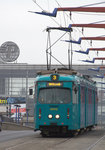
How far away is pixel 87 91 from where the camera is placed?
30016 millimetres

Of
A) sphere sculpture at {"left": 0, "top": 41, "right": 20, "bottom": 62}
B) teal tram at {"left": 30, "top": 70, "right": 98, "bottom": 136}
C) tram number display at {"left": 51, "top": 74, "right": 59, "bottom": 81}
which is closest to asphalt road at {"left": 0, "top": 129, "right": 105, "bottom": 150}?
teal tram at {"left": 30, "top": 70, "right": 98, "bottom": 136}

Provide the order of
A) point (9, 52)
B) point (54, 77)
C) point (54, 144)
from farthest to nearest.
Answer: point (9, 52) → point (54, 77) → point (54, 144)

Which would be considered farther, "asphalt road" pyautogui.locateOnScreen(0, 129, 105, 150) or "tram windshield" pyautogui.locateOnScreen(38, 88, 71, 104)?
"tram windshield" pyautogui.locateOnScreen(38, 88, 71, 104)

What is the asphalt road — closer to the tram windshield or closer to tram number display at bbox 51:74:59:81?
the tram windshield

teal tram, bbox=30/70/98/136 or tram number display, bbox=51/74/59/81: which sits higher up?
tram number display, bbox=51/74/59/81

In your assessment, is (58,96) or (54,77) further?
(54,77)

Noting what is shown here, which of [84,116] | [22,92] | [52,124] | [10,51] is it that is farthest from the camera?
[22,92]

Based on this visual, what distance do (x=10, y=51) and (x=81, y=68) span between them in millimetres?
16848

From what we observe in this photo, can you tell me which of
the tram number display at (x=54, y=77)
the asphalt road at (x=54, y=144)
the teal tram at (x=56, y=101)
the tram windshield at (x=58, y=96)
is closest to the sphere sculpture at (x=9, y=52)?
the teal tram at (x=56, y=101)

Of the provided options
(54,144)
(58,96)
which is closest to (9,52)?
(58,96)

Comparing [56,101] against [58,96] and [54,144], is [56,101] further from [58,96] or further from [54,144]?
[54,144]

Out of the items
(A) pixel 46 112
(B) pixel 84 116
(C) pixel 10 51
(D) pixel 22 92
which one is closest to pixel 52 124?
(A) pixel 46 112

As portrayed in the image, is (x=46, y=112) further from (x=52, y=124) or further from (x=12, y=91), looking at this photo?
(x=12, y=91)

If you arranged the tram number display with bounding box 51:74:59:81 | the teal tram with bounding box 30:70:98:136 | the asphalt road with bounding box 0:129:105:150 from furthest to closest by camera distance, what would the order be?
the tram number display with bounding box 51:74:59:81, the teal tram with bounding box 30:70:98:136, the asphalt road with bounding box 0:129:105:150
